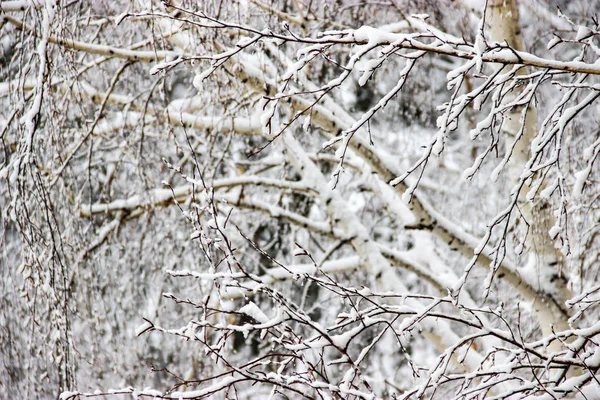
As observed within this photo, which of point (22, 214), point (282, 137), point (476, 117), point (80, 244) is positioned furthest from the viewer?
point (476, 117)

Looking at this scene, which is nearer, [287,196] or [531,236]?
[531,236]

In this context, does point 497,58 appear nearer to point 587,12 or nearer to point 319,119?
point 319,119

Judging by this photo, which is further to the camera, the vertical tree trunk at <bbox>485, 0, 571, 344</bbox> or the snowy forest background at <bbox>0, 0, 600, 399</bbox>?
the vertical tree trunk at <bbox>485, 0, 571, 344</bbox>

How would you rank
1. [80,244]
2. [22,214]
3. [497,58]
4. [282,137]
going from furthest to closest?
[282,137] → [80,244] → [22,214] → [497,58]

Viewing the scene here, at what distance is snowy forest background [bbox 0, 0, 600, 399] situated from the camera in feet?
4.93

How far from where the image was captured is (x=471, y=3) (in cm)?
315

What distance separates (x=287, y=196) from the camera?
177 inches

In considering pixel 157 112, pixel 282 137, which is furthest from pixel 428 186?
pixel 157 112

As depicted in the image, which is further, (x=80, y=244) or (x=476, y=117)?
(x=476, y=117)

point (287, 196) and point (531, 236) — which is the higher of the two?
point (287, 196)

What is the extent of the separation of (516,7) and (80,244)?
8.95 feet

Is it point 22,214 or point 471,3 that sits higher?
point 471,3

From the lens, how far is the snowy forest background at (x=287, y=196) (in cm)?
150

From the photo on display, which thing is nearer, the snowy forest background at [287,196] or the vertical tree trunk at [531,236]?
the snowy forest background at [287,196]
